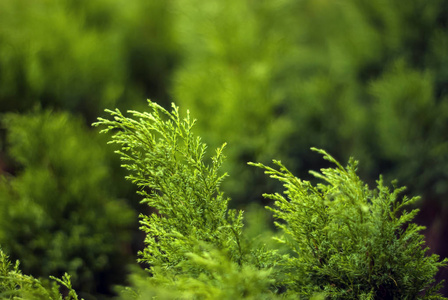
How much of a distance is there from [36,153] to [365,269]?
4.24 ft

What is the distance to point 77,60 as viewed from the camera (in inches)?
74.3

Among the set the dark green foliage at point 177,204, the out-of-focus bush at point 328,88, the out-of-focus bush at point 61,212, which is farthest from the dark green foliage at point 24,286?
the out-of-focus bush at point 328,88

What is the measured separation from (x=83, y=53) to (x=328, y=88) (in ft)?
4.32

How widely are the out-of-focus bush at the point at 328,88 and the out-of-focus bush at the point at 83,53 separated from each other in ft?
1.22

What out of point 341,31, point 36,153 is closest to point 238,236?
point 36,153

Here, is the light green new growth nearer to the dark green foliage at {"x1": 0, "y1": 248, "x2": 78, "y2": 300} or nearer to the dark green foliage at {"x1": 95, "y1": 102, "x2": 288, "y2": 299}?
the dark green foliage at {"x1": 95, "y1": 102, "x2": 288, "y2": 299}

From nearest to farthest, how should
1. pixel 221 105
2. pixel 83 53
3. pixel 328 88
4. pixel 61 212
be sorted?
pixel 61 212 → pixel 221 105 → pixel 328 88 → pixel 83 53

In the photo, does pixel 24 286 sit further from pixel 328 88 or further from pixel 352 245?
pixel 328 88

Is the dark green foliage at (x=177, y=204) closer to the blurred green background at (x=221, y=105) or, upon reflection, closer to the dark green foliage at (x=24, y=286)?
the dark green foliage at (x=24, y=286)

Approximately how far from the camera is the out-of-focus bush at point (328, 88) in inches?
60.2

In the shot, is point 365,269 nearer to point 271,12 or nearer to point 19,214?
→ point 19,214

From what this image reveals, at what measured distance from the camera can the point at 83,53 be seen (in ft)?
6.24

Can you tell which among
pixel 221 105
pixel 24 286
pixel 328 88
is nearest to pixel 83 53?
pixel 221 105

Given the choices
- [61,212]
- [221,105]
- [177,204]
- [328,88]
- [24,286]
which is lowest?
[24,286]
